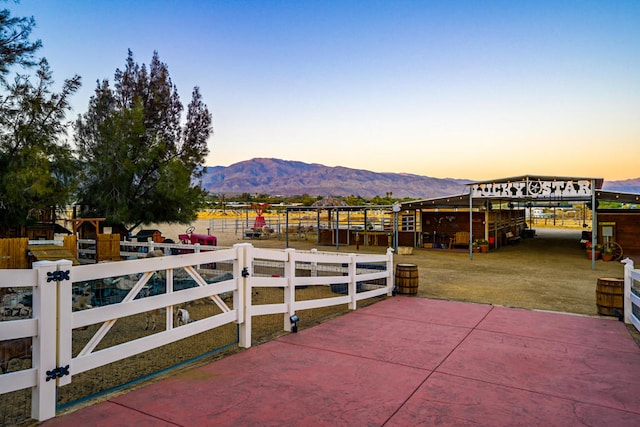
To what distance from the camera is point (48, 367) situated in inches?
124

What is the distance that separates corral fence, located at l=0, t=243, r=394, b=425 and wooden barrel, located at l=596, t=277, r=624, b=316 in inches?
143

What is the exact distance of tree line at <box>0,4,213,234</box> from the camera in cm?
1460

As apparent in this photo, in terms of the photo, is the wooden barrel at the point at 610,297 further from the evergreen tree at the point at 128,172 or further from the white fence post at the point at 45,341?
the evergreen tree at the point at 128,172

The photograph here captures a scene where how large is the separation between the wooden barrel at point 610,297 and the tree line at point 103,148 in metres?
15.5

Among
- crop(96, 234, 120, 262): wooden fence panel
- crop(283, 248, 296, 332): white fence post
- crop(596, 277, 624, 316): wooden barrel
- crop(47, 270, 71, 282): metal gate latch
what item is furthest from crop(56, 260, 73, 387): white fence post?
crop(96, 234, 120, 262): wooden fence panel

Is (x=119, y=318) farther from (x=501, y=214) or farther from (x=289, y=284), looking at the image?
(x=501, y=214)

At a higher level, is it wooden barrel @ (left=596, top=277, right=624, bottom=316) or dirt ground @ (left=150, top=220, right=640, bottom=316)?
wooden barrel @ (left=596, top=277, right=624, bottom=316)

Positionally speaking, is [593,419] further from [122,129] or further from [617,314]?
[122,129]

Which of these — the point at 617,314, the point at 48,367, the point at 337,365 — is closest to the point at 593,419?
the point at 337,365

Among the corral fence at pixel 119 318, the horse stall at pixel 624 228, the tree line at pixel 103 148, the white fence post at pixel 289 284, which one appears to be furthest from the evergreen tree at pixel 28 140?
the horse stall at pixel 624 228

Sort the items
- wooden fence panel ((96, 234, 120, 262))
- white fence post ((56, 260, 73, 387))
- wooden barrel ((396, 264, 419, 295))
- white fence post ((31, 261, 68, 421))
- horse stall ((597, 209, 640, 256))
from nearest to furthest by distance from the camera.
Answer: white fence post ((31, 261, 68, 421)), white fence post ((56, 260, 73, 387)), wooden barrel ((396, 264, 419, 295)), wooden fence panel ((96, 234, 120, 262)), horse stall ((597, 209, 640, 256))

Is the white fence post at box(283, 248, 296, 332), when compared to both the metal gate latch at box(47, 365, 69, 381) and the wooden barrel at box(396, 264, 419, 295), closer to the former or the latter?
the metal gate latch at box(47, 365, 69, 381)

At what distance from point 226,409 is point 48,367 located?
1328 mm

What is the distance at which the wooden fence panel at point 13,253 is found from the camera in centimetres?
1080
